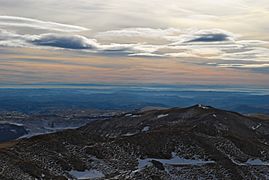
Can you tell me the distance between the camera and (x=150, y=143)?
82000 mm

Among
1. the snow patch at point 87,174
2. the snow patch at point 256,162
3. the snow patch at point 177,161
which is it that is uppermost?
the snow patch at point 177,161

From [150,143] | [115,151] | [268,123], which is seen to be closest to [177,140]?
[150,143]

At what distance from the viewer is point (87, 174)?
214ft

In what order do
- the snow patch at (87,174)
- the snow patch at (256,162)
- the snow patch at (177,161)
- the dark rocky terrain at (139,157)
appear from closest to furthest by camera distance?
the dark rocky terrain at (139,157) → the snow patch at (87,174) → the snow patch at (177,161) → the snow patch at (256,162)

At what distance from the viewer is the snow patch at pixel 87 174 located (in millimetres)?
63969

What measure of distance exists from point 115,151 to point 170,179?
1481 cm

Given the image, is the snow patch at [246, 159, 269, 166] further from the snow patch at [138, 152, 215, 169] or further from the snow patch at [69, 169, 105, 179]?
the snow patch at [69, 169, 105, 179]

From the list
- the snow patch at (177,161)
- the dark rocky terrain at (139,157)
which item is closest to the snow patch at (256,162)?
the dark rocky terrain at (139,157)

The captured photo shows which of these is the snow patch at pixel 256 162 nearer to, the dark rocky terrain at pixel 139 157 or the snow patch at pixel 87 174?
the dark rocky terrain at pixel 139 157

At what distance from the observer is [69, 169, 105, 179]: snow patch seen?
64.0m

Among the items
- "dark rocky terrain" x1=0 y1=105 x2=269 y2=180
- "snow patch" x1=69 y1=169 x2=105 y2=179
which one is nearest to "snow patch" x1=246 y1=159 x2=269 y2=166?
"dark rocky terrain" x1=0 y1=105 x2=269 y2=180

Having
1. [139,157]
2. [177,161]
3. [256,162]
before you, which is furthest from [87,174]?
[256,162]

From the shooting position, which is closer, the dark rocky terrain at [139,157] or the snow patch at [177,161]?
the dark rocky terrain at [139,157]

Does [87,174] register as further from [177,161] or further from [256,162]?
[256,162]
